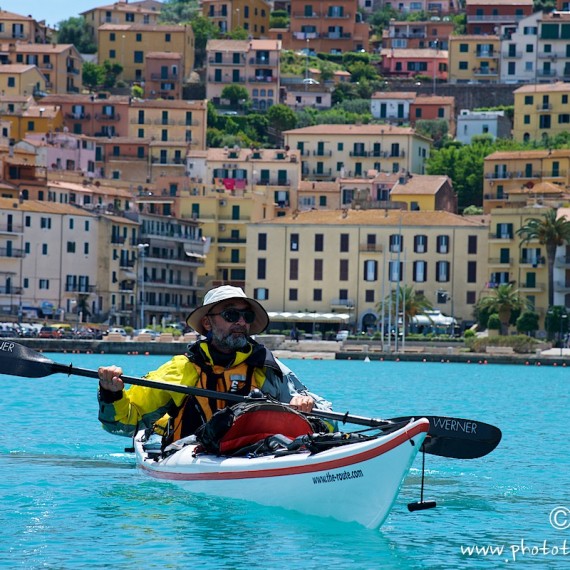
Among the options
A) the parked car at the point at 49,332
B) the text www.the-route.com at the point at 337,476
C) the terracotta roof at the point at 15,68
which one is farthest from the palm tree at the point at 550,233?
the text www.the-route.com at the point at 337,476

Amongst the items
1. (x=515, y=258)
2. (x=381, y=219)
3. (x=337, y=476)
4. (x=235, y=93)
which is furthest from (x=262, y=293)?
(x=337, y=476)

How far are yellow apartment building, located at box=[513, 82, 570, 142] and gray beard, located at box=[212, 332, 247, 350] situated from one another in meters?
123

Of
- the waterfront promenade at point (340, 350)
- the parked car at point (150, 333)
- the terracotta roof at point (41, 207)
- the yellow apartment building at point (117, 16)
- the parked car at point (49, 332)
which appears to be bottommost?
the waterfront promenade at point (340, 350)

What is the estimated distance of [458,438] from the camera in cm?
1908

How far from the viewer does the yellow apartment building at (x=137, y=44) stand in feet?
524

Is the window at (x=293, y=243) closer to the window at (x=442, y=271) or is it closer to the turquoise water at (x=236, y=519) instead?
the window at (x=442, y=271)

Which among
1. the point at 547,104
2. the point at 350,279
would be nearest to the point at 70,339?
the point at 350,279

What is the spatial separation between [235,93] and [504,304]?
2438 inches

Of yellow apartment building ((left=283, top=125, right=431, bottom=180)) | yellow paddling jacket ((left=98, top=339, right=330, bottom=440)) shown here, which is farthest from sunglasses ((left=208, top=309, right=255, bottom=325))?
yellow apartment building ((left=283, top=125, right=431, bottom=180))

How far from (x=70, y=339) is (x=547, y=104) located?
60225mm

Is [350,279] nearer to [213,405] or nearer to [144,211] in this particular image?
[144,211]

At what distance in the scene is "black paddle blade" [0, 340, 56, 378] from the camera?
1992 cm

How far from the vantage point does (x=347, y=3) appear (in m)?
169

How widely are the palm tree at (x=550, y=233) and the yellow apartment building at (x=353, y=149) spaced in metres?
32.4
